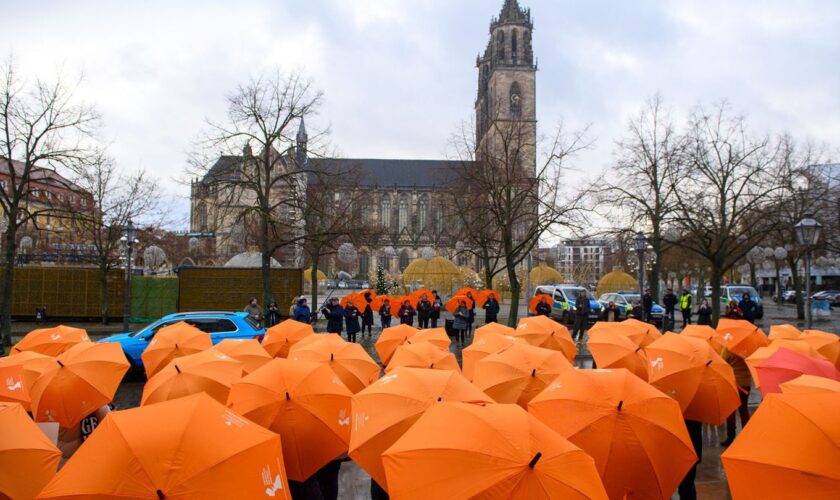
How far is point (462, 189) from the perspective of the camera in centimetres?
2883

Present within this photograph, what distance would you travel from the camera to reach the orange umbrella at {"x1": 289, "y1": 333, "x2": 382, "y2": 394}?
7.34 meters

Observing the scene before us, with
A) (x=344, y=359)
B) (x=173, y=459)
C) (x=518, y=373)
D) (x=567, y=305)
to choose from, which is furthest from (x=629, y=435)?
(x=567, y=305)

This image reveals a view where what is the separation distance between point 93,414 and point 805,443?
23.8 feet

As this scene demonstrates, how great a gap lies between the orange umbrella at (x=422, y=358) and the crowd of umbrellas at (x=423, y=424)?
0.03 m

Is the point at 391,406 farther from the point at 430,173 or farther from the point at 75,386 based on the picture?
the point at 430,173

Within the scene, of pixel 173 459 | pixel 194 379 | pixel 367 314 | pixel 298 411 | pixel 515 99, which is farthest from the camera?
pixel 515 99

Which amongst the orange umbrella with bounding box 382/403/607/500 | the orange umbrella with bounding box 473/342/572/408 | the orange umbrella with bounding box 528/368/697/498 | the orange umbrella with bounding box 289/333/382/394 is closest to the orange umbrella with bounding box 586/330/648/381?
the orange umbrella with bounding box 473/342/572/408

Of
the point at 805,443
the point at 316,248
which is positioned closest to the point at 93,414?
the point at 805,443

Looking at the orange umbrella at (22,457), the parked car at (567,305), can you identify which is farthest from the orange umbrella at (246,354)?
the parked car at (567,305)

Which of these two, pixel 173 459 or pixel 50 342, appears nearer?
pixel 173 459

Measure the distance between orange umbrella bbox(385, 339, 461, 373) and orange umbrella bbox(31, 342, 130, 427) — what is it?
3.42 meters

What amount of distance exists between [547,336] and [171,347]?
20.1 feet

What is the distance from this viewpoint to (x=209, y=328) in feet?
46.8

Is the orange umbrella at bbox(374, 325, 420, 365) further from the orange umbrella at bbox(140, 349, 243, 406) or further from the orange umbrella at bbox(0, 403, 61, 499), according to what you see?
the orange umbrella at bbox(0, 403, 61, 499)
